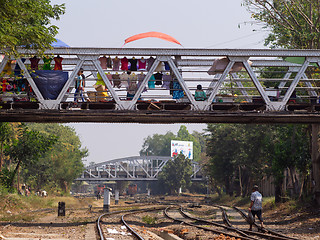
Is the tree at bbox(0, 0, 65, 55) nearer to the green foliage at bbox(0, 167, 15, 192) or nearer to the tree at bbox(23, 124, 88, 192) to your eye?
the green foliage at bbox(0, 167, 15, 192)

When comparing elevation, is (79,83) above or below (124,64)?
below

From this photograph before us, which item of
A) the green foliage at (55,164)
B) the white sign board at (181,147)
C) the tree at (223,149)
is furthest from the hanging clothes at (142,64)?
the white sign board at (181,147)

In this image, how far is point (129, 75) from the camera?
21.0 metres

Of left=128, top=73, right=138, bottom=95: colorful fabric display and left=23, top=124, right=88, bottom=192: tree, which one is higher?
left=128, top=73, right=138, bottom=95: colorful fabric display

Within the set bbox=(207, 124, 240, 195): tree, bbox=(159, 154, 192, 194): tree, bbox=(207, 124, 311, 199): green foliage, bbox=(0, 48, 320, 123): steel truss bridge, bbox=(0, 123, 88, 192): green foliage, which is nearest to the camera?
bbox=(0, 48, 320, 123): steel truss bridge

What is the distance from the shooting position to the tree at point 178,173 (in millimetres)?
124438

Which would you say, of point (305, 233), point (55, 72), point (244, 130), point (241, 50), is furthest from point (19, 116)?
point (244, 130)

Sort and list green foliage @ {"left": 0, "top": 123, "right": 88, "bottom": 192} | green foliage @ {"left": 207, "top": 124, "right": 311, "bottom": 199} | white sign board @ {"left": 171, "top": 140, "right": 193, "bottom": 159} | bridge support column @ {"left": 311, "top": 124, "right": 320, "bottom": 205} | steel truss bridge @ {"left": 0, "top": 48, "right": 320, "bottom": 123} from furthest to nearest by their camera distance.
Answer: white sign board @ {"left": 171, "top": 140, "right": 193, "bottom": 159} < green foliage @ {"left": 0, "top": 123, "right": 88, "bottom": 192} < green foliage @ {"left": 207, "top": 124, "right": 311, "bottom": 199} < bridge support column @ {"left": 311, "top": 124, "right": 320, "bottom": 205} < steel truss bridge @ {"left": 0, "top": 48, "right": 320, "bottom": 123}

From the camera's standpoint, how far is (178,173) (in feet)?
410

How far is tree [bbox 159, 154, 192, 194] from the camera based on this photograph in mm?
124438

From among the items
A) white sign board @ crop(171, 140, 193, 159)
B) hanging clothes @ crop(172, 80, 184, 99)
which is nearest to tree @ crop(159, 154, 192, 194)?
white sign board @ crop(171, 140, 193, 159)

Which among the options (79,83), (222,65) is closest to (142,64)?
(79,83)

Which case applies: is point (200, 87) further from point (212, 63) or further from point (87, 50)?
point (87, 50)

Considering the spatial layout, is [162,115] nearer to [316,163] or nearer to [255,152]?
[316,163]
